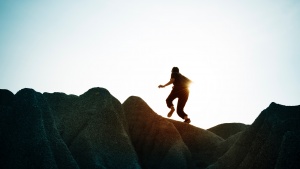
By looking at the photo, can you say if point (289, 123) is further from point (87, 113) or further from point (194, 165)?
point (87, 113)

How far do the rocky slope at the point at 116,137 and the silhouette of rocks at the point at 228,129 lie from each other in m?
3.44

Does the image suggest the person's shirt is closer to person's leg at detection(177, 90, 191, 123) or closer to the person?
the person

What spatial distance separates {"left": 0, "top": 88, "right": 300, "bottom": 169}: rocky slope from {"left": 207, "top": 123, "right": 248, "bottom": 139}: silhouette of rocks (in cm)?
344

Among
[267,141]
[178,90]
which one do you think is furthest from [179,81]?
[267,141]

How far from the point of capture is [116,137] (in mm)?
12523

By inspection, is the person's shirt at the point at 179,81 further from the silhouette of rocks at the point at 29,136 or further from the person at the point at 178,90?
the silhouette of rocks at the point at 29,136

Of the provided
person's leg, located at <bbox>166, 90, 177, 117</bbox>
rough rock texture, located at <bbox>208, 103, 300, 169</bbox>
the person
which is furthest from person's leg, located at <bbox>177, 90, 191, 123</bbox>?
rough rock texture, located at <bbox>208, 103, 300, 169</bbox>

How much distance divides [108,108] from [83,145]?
251 centimetres

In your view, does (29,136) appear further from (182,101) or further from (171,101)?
(182,101)

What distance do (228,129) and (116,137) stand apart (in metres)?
10.3

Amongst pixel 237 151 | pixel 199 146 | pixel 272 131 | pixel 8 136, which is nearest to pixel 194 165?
pixel 199 146

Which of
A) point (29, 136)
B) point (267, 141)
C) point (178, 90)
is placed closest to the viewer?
point (29, 136)

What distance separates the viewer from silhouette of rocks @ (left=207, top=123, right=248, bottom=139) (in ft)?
64.6

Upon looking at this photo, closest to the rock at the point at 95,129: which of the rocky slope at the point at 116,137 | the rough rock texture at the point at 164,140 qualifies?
the rocky slope at the point at 116,137
